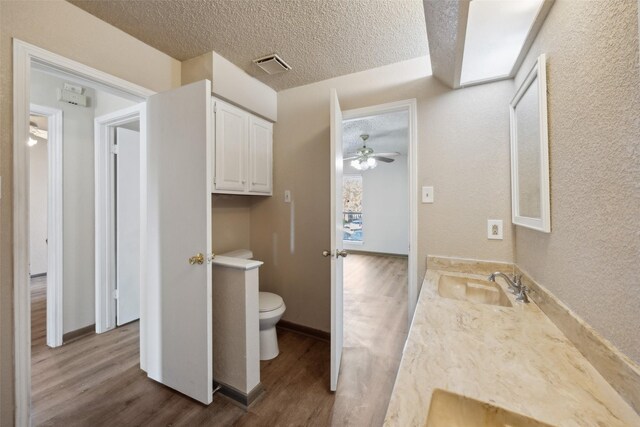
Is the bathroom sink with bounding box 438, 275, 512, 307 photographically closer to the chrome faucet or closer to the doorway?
the chrome faucet

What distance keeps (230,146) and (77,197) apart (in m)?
1.62

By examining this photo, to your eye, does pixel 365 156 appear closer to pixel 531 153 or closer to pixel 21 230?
pixel 531 153

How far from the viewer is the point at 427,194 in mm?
1900

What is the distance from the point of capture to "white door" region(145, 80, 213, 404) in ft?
5.13

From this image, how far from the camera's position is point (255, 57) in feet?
6.58

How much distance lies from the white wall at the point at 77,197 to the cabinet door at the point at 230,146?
0.99 meters

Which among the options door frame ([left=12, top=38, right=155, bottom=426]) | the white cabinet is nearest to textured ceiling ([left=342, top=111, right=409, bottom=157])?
the white cabinet

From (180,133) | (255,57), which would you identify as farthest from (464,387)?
(255,57)

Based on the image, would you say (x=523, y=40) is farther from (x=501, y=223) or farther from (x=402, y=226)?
(x=402, y=226)

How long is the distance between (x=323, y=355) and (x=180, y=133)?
202 cm

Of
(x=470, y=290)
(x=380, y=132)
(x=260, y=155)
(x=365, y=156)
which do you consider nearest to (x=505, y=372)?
(x=470, y=290)

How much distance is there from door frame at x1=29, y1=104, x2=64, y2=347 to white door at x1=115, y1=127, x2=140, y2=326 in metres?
0.41

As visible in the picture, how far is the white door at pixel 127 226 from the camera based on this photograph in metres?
2.58

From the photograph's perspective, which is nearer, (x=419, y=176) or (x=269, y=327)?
(x=419, y=176)
